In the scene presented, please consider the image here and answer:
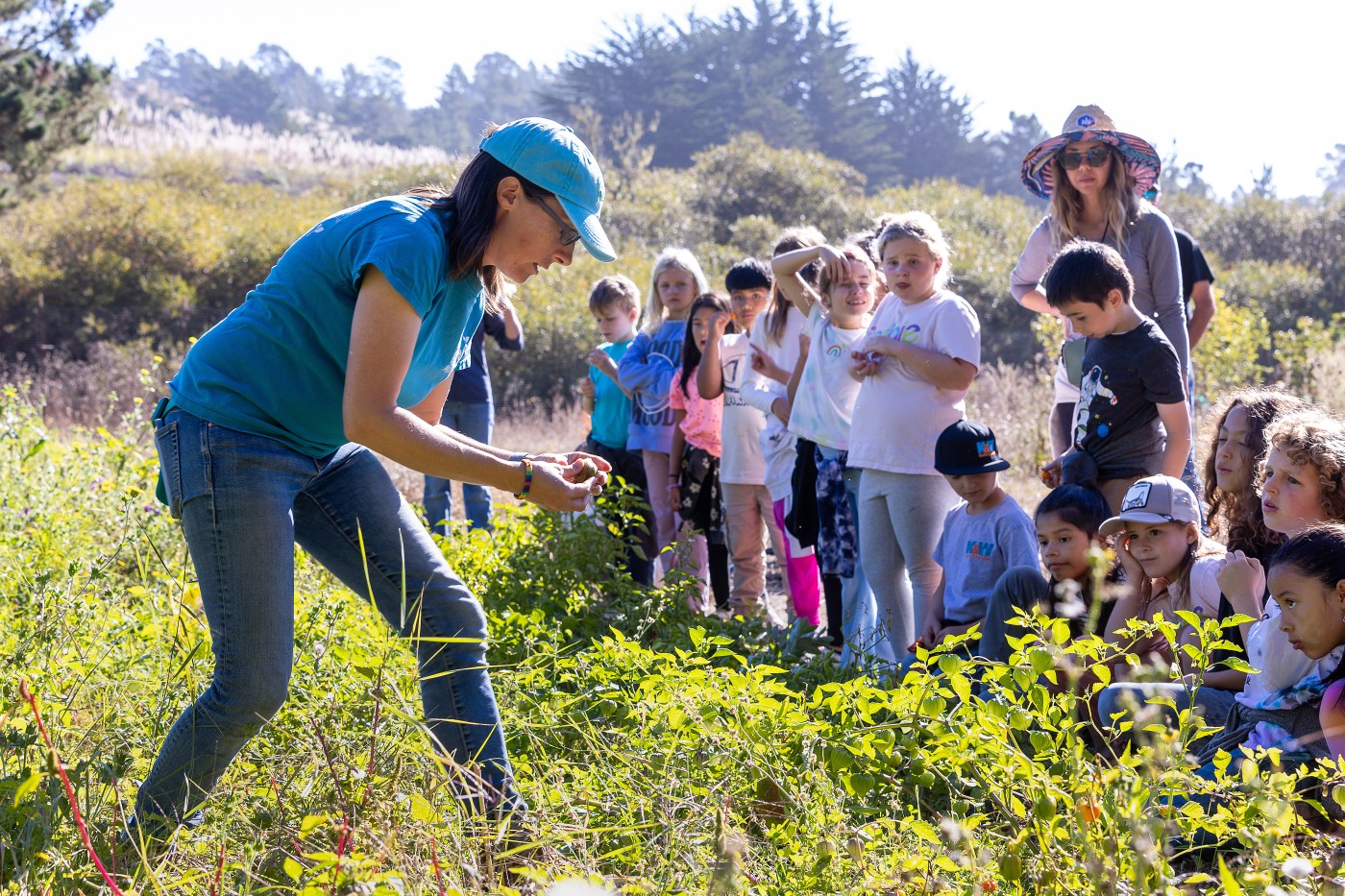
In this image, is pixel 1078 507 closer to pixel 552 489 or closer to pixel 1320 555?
pixel 1320 555

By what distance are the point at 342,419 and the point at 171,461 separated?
0.37 meters

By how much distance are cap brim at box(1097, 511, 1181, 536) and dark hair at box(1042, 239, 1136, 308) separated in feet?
2.70

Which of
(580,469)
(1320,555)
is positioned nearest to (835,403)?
(580,469)

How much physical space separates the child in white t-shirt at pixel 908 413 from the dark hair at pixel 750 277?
1177mm

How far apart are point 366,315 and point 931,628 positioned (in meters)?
2.43

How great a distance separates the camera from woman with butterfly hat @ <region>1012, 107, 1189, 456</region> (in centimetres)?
422

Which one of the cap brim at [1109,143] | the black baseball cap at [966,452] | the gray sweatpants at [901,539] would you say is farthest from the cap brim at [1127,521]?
the cap brim at [1109,143]

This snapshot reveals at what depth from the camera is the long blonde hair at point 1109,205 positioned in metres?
4.29

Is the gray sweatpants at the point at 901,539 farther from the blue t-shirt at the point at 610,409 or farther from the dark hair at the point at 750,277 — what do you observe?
the blue t-shirt at the point at 610,409

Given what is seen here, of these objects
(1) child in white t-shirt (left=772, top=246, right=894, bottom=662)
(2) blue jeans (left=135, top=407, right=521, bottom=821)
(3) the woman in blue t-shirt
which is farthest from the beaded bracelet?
(1) child in white t-shirt (left=772, top=246, right=894, bottom=662)

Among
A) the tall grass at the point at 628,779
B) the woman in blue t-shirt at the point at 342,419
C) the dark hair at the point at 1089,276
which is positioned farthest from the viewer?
the dark hair at the point at 1089,276

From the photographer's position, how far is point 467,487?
6652mm

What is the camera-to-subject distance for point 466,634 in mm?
2639

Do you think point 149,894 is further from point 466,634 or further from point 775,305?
point 775,305
